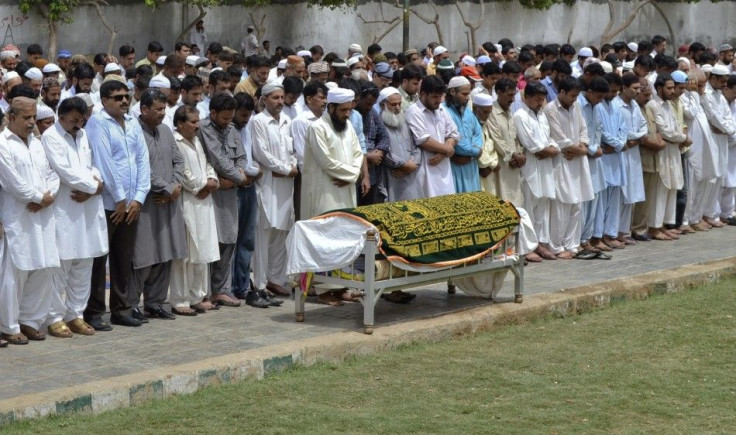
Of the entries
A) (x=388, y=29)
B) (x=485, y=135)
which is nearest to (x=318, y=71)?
(x=485, y=135)

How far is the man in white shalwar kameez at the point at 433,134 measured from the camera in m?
11.2

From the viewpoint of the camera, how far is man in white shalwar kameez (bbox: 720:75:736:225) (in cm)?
1533

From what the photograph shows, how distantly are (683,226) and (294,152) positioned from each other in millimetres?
5852

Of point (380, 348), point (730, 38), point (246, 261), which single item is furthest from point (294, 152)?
point (730, 38)

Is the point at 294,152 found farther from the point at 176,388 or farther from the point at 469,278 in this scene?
the point at 176,388

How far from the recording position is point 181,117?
31.9 ft

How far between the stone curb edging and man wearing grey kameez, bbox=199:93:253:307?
5.12 ft

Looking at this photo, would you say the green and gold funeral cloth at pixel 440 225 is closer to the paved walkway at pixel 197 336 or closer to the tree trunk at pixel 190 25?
the paved walkway at pixel 197 336

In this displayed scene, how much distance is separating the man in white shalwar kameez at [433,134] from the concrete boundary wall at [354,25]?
12977 mm

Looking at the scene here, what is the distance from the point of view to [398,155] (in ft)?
36.4

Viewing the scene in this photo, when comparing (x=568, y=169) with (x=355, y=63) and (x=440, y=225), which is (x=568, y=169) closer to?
(x=355, y=63)

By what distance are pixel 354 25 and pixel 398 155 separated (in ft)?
56.9

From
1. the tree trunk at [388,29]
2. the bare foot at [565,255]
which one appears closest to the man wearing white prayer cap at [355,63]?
the bare foot at [565,255]

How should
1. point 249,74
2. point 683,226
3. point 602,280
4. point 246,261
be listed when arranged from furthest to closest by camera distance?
point 683,226
point 249,74
point 602,280
point 246,261
